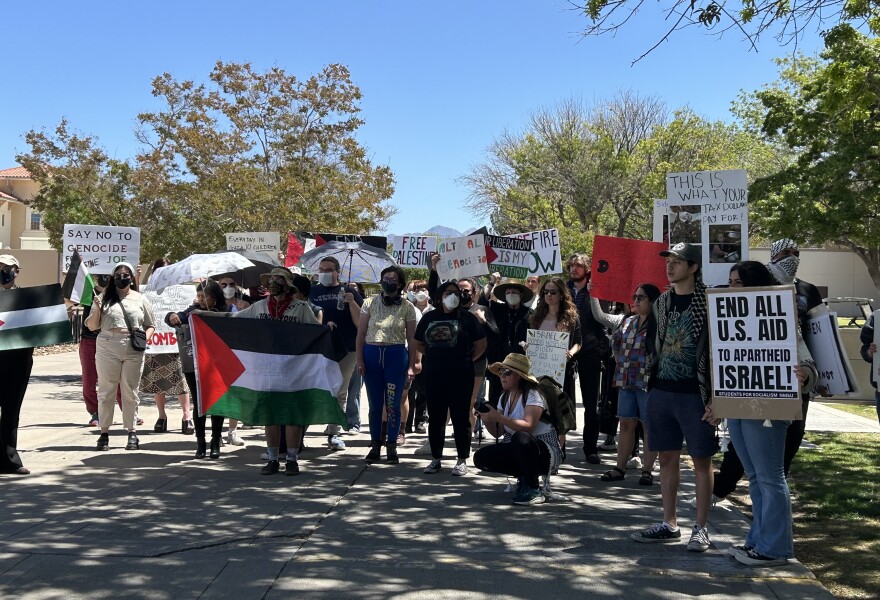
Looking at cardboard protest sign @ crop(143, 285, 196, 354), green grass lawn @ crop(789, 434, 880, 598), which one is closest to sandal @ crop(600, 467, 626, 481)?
green grass lawn @ crop(789, 434, 880, 598)

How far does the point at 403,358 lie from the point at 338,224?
14.3 metres

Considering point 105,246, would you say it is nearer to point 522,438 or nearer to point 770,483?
point 522,438

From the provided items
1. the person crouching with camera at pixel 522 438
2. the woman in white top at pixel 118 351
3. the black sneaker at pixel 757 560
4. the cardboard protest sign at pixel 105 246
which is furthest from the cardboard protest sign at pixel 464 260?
the black sneaker at pixel 757 560

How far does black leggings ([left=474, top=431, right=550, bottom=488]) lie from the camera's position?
26.2ft

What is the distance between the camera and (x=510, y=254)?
1380cm

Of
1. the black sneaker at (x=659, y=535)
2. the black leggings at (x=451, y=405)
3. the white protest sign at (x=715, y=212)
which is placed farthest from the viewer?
the white protest sign at (x=715, y=212)

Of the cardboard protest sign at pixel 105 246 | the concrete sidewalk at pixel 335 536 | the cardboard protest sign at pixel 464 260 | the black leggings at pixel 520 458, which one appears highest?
the cardboard protest sign at pixel 105 246

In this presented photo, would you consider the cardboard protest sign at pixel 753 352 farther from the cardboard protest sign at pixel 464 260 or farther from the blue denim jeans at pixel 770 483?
the cardboard protest sign at pixel 464 260

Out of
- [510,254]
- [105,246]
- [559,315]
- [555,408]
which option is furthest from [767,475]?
[105,246]

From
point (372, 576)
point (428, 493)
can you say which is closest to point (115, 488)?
point (428, 493)

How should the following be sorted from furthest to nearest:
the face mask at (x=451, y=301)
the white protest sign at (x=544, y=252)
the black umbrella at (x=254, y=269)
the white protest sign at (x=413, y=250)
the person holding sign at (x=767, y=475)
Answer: the white protest sign at (x=413, y=250), the black umbrella at (x=254, y=269), the white protest sign at (x=544, y=252), the face mask at (x=451, y=301), the person holding sign at (x=767, y=475)

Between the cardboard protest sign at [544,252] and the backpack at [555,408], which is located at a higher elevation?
the cardboard protest sign at [544,252]

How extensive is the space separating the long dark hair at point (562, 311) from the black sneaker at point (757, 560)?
402 cm

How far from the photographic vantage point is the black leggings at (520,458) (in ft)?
26.2
